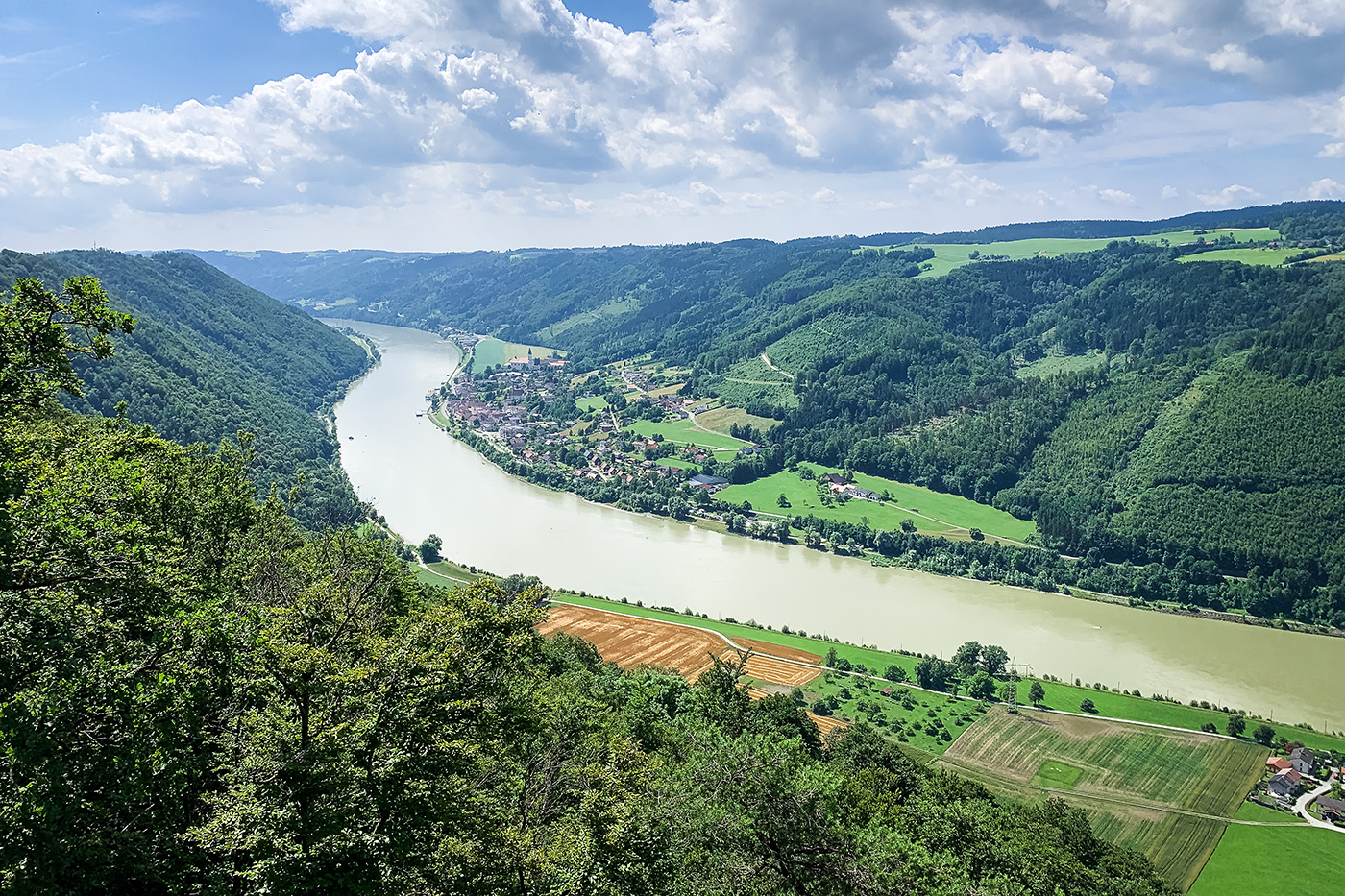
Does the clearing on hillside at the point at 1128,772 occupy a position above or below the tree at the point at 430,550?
below

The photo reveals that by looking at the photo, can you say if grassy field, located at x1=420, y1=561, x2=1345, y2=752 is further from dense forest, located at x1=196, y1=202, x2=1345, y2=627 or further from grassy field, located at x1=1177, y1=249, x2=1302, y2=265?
grassy field, located at x1=1177, y1=249, x2=1302, y2=265

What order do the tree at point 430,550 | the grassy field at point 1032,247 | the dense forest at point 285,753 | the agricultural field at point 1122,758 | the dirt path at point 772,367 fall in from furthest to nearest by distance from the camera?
1. the grassy field at point 1032,247
2. the dirt path at point 772,367
3. the tree at point 430,550
4. the agricultural field at point 1122,758
5. the dense forest at point 285,753

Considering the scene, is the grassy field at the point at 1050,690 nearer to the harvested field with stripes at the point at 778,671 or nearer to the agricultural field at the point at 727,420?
the harvested field with stripes at the point at 778,671

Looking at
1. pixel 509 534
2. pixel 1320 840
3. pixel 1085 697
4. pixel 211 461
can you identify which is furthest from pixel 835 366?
pixel 211 461

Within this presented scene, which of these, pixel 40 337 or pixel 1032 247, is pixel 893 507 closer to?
pixel 40 337

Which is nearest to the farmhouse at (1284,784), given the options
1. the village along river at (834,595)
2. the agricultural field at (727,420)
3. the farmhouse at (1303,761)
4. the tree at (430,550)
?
the farmhouse at (1303,761)

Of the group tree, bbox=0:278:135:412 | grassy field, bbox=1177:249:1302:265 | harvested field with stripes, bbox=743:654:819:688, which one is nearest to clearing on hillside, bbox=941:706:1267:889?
harvested field with stripes, bbox=743:654:819:688

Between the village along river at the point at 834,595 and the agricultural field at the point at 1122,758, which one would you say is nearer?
the agricultural field at the point at 1122,758
